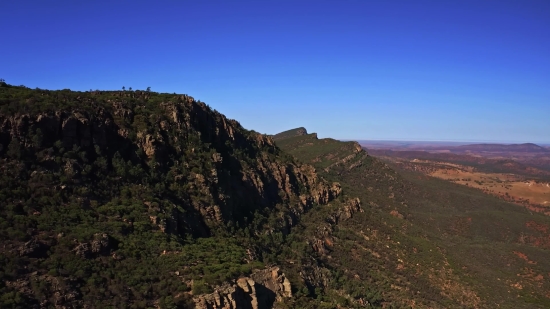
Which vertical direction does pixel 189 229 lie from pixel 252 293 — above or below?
above

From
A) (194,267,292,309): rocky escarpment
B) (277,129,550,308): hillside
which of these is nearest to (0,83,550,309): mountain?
(194,267,292,309): rocky escarpment

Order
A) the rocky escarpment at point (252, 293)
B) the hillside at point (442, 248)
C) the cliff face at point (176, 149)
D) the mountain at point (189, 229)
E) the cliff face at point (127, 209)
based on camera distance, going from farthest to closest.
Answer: the hillside at point (442, 248)
the cliff face at point (176, 149)
the mountain at point (189, 229)
the rocky escarpment at point (252, 293)
the cliff face at point (127, 209)

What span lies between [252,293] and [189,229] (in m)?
14.0

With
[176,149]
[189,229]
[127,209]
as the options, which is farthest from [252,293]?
[176,149]

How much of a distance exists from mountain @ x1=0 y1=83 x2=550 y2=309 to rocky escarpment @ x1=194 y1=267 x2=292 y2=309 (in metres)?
0.12

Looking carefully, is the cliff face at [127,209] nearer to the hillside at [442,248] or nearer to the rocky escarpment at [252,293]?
the rocky escarpment at [252,293]

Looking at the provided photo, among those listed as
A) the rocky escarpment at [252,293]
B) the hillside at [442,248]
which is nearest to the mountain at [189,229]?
the rocky escarpment at [252,293]

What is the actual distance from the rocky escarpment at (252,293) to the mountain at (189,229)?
12cm

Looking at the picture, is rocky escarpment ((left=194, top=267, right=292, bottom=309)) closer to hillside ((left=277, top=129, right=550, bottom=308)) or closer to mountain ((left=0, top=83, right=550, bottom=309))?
mountain ((left=0, top=83, right=550, bottom=309))

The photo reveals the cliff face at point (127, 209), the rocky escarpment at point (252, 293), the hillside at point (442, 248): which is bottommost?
the hillside at point (442, 248)

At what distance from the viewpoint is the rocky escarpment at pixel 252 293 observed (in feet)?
101

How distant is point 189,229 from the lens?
1748 inches

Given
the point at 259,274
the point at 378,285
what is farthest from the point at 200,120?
the point at 378,285

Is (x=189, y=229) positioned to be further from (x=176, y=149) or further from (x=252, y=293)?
(x=252, y=293)
